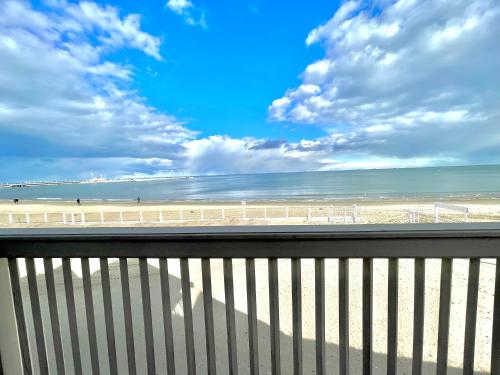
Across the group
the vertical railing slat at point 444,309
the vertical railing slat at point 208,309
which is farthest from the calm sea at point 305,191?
the vertical railing slat at point 444,309

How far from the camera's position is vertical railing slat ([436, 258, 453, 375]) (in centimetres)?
91

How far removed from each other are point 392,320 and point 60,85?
233 centimetres

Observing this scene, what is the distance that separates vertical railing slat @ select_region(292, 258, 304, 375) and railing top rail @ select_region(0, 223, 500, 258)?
65mm

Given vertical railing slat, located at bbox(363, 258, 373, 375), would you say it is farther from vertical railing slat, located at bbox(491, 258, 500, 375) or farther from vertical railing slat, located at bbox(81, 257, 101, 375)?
vertical railing slat, located at bbox(81, 257, 101, 375)

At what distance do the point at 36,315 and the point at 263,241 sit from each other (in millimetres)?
974

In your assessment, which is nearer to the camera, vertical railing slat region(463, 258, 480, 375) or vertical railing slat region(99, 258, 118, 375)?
vertical railing slat region(463, 258, 480, 375)

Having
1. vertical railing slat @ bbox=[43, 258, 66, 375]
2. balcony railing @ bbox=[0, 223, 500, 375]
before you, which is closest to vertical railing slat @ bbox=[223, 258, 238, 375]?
balcony railing @ bbox=[0, 223, 500, 375]

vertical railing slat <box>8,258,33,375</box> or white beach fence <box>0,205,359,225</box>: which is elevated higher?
vertical railing slat <box>8,258,33,375</box>

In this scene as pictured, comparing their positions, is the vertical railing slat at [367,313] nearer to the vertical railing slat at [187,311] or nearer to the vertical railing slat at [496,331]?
the vertical railing slat at [496,331]

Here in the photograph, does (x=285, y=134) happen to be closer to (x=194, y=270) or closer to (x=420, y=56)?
(x=420, y=56)

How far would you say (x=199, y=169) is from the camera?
10.3 feet

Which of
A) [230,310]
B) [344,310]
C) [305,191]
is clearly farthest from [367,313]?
[305,191]

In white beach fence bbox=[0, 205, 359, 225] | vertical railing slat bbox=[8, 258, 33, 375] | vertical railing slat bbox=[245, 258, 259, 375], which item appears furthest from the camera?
white beach fence bbox=[0, 205, 359, 225]

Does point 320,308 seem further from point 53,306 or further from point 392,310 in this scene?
point 53,306
